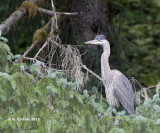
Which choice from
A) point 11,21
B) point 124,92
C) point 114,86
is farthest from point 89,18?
point 11,21

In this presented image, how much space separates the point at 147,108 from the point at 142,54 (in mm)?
7720

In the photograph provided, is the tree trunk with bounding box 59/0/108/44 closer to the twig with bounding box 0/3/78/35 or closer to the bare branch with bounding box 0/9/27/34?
the twig with bounding box 0/3/78/35

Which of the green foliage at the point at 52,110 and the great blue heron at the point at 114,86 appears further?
the great blue heron at the point at 114,86

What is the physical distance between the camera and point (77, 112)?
10.7ft

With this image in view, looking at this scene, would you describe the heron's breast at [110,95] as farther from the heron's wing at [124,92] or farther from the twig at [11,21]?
the twig at [11,21]

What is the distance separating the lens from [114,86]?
5242 millimetres

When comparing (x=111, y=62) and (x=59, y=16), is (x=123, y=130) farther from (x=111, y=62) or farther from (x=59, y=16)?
(x=111, y=62)

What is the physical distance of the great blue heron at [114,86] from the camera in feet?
17.0

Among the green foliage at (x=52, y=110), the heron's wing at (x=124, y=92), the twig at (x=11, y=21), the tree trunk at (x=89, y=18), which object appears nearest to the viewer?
the green foliage at (x=52, y=110)

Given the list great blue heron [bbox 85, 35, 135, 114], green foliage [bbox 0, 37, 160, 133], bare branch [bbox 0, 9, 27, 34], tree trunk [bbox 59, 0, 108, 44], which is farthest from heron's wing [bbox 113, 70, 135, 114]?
green foliage [bbox 0, 37, 160, 133]

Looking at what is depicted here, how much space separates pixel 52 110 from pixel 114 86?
227cm

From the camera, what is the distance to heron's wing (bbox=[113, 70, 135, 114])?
5.18 meters

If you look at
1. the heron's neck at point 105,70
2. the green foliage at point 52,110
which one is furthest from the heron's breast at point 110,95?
the green foliage at point 52,110

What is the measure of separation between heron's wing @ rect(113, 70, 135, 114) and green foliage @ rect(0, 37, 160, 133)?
5.56 feet
